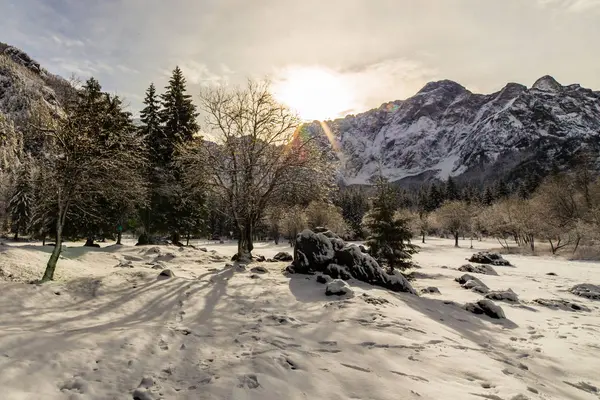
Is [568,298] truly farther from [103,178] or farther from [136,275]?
[103,178]

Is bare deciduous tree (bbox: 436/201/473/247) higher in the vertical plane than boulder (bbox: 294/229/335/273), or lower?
higher

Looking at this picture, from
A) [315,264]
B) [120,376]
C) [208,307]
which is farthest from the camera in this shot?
[315,264]

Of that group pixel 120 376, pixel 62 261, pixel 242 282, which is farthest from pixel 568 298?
pixel 62 261

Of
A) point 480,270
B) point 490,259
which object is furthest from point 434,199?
point 480,270

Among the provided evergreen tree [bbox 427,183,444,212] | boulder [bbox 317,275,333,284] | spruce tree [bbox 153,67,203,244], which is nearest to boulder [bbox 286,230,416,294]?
boulder [bbox 317,275,333,284]

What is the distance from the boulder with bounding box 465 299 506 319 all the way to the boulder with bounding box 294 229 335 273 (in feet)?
18.5

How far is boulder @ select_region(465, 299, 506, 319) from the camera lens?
1088cm

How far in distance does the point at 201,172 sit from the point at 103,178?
707 centimetres

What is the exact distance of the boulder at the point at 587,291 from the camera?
16.4 meters

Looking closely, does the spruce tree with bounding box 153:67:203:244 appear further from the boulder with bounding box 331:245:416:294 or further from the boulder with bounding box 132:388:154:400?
the boulder with bounding box 132:388:154:400

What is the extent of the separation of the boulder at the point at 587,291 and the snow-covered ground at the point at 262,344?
216 inches

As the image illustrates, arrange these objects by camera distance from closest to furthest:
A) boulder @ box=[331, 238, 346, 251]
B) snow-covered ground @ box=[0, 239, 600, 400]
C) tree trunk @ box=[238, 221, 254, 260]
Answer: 1. snow-covered ground @ box=[0, 239, 600, 400]
2. boulder @ box=[331, 238, 346, 251]
3. tree trunk @ box=[238, 221, 254, 260]

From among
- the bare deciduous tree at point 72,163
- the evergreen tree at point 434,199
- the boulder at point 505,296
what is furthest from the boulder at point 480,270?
the evergreen tree at point 434,199

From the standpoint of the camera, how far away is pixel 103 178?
11359mm
